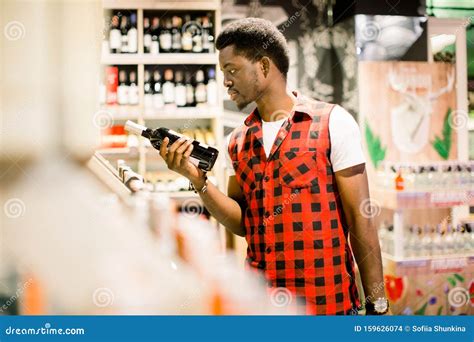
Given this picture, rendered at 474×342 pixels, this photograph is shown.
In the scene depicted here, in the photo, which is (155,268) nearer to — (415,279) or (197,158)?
(197,158)

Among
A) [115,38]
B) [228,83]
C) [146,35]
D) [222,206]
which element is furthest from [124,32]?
[222,206]

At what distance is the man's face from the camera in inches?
86.0

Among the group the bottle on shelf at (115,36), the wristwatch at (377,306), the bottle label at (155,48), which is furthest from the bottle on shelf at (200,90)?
the wristwatch at (377,306)

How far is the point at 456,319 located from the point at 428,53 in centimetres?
129

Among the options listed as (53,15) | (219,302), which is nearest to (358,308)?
(219,302)

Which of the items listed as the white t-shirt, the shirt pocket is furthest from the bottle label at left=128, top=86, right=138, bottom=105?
the white t-shirt

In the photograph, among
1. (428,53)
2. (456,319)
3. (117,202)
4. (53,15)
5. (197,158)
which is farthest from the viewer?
(428,53)

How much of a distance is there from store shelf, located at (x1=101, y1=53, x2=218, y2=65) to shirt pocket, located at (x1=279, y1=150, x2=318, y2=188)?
850mm

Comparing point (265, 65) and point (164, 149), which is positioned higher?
point (265, 65)

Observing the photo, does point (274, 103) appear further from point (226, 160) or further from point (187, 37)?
point (187, 37)

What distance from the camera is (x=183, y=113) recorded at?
2803 millimetres

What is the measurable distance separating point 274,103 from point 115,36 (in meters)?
0.85

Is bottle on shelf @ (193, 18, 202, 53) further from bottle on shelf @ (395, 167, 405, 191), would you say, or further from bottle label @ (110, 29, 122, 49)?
bottle on shelf @ (395, 167, 405, 191)

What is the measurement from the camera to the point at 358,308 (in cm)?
222
